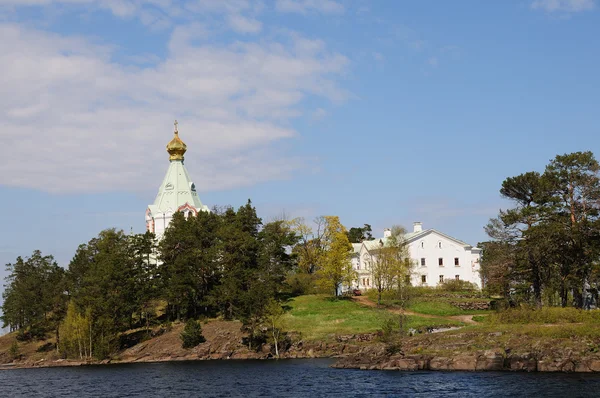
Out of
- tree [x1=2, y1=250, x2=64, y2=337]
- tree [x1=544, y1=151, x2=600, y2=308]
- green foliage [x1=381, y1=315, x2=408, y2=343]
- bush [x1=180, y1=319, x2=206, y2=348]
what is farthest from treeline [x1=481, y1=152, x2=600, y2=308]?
tree [x1=2, y1=250, x2=64, y2=337]

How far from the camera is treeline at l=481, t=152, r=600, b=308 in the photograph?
62000mm

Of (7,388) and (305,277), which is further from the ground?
(305,277)

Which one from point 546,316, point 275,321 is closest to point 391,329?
point 275,321

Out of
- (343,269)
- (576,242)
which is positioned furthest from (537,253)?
(343,269)

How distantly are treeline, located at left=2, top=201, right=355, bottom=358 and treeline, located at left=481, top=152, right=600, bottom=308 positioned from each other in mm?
23763

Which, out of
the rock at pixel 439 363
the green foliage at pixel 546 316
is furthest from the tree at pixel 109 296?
the green foliage at pixel 546 316

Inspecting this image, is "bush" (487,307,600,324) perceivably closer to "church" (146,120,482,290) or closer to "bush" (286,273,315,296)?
"church" (146,120,482,290)

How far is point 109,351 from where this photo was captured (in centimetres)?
7631

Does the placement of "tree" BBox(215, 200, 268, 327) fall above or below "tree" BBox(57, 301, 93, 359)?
above

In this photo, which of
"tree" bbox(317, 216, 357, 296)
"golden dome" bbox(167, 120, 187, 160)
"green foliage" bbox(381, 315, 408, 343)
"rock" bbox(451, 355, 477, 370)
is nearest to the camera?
"rock" bbox(451, 355, 477, 370)

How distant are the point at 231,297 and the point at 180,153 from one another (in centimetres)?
4834

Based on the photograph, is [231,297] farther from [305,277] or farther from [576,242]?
[576,242]

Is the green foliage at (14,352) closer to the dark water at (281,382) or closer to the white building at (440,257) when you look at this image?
the dark water at (281,382)

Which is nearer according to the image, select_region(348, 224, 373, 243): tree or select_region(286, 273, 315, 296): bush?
select_region(286, 273, 315, 296): bush
